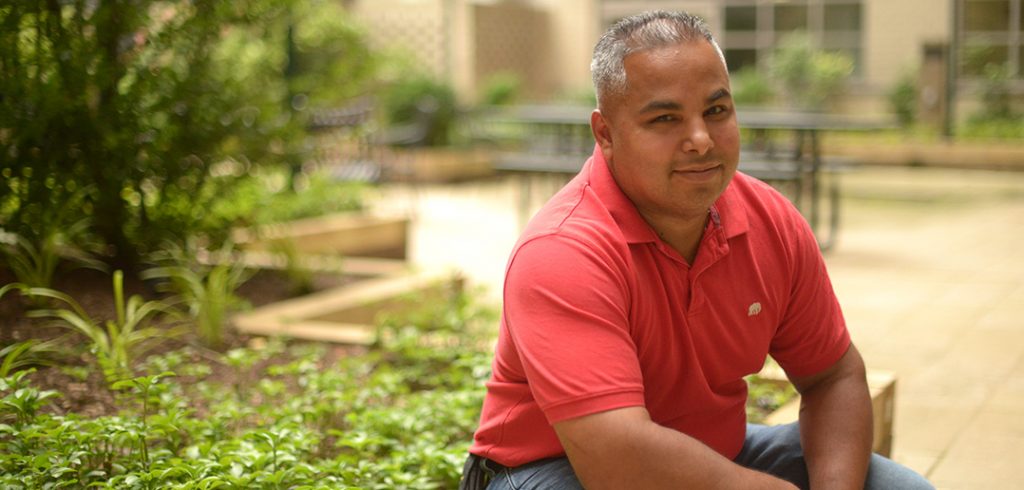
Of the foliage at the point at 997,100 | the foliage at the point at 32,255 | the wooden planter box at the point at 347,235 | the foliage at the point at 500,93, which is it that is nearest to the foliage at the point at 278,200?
the wooden planter box at the point at 347,235

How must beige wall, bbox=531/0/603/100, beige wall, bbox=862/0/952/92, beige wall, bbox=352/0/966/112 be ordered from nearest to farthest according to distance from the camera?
beige wall, bbox=862/0/952/92 → beige wall, bbox=352/0/966/112 → beige wall, bbox=531/0/603/100

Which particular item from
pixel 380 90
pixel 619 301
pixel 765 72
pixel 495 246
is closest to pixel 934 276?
pixel 495 246

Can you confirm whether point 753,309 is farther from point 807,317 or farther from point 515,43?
point 515,43

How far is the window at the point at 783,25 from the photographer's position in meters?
20.2

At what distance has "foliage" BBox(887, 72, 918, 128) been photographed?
705 inches

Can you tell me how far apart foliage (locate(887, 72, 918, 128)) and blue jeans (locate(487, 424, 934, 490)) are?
16.3 metres

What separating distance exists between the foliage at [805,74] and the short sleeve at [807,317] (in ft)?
49.9

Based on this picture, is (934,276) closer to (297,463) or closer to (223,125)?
(223,125)

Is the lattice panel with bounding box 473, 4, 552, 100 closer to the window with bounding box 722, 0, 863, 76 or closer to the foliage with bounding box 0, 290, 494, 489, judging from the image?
the window with bounding box 722, 0, 863, 76

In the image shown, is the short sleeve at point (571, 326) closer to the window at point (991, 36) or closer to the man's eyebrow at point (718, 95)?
the man's eyebrow at point (718, 95)

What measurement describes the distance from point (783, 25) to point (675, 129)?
63.8 ft

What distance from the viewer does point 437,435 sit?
3408 mm

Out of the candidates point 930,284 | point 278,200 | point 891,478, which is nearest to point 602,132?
point 891,478

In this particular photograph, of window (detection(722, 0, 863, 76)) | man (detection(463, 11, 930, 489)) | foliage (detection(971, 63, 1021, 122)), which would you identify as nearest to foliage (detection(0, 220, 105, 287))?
man (detection(463, 11, 930, 489))
